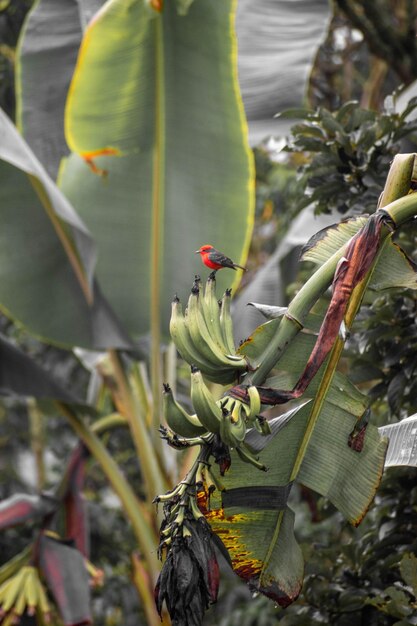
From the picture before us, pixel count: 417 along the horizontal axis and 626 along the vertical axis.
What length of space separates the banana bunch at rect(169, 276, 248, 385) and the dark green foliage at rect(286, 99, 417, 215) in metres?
0.87

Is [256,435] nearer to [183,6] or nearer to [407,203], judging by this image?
[407,203]

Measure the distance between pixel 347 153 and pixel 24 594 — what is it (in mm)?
1850

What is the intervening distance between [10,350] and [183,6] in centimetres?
136

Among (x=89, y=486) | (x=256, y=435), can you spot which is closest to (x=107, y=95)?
(x=256, y=435)

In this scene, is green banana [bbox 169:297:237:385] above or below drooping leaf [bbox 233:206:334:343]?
above

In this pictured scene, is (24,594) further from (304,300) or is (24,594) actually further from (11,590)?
(304,300)

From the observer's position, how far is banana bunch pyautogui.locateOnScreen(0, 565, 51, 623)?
2789 millimetres

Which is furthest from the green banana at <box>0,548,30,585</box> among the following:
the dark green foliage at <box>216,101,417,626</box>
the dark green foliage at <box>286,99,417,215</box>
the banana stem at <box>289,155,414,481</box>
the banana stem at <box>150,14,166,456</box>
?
the banana stem at <box>289,155,414,481</box>

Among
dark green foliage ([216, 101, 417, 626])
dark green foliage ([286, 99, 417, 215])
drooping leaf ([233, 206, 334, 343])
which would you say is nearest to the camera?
dark green foliage ([216, 101, 417, 626])

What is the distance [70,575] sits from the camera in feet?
9.41

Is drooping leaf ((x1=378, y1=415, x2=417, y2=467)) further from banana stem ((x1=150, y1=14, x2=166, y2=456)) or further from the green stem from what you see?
banana stem ((x1=150, y1=14, x2=166, y2=456))

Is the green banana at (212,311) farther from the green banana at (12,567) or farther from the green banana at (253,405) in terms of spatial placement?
the green banana at (12,567)

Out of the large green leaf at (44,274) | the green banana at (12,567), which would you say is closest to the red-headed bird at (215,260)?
the large green leaf at (44,274)

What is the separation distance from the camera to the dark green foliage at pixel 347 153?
2063 millimetres
